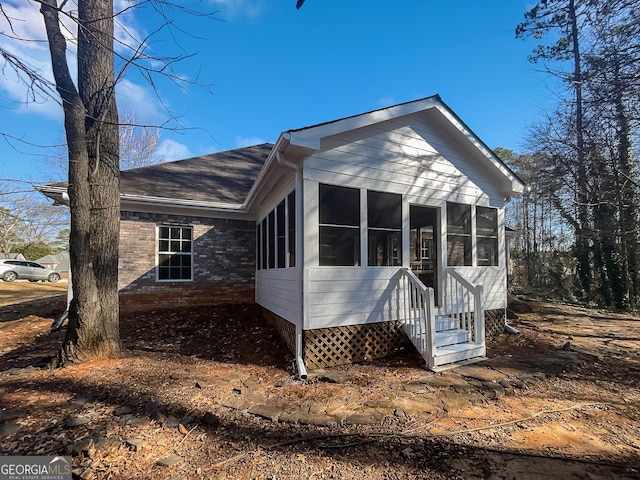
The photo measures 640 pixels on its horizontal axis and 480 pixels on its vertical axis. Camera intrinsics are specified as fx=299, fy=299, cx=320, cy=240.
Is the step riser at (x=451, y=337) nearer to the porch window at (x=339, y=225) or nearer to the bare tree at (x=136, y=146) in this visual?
the porch window at (x=339, y=225)

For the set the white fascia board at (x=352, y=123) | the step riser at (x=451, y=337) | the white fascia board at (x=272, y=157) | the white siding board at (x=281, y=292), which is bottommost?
the step riser at (x=451, y=337)

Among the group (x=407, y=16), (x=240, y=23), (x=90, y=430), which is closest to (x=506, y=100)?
(x=407, y=16)

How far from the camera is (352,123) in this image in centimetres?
491

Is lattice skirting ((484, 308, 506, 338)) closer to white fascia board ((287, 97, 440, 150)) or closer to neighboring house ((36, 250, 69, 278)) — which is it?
white fascia board ((287, 97, 440, 150))

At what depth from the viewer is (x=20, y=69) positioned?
3.29m

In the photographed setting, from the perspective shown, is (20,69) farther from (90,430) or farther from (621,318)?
(621,318)

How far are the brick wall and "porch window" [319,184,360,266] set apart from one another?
487 cm

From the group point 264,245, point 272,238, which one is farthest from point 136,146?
point 272,238

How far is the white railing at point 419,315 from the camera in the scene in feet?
15.1

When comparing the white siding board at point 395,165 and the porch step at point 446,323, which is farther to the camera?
the porch step at point 446,323

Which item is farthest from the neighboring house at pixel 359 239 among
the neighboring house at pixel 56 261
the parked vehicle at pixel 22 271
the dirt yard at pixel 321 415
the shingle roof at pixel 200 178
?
the neighboring house at pixel 56 261

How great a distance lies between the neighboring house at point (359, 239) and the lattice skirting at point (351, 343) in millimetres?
18

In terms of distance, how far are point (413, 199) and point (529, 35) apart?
13.4 m

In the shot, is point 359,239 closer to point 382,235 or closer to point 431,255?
point 382,235
